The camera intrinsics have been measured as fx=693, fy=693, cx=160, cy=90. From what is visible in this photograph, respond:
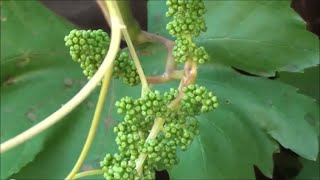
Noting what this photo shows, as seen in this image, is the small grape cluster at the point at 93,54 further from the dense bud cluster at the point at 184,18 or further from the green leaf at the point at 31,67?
the green leaf at the point at 31,67

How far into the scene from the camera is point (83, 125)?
96 centimetres

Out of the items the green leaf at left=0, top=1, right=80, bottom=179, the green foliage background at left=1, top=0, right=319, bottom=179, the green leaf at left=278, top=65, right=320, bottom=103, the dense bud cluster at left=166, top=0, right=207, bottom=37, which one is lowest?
the green leaf at left=278, top=65, right=320, bottom=103

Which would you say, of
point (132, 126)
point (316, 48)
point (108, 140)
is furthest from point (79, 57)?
point (316, 48)

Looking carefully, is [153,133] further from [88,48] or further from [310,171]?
[310,171]

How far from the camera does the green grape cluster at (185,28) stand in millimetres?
659

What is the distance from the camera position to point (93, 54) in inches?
25.3

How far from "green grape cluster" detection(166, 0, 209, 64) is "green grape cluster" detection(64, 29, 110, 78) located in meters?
0.07

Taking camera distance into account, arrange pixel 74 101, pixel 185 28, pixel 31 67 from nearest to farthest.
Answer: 1. pixel 74 101
2. pixel 185 28
3. pixel 31 67

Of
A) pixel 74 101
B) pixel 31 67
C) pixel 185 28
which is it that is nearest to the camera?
pixel 74 101

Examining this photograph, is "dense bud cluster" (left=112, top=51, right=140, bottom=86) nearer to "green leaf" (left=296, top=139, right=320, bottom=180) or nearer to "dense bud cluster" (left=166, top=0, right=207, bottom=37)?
"dense bud cluster" (left=166, top=0, right=207, bottom=37)

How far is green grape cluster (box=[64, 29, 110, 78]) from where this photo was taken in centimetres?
63

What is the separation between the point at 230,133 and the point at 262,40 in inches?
5.4

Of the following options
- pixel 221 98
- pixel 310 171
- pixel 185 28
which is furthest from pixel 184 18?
pixel 310 171

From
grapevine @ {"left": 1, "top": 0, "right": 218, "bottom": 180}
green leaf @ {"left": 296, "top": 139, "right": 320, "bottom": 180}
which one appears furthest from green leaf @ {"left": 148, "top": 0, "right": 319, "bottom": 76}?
grapevine @ {"left": 1, "top": 0, "right": 218, "bottom": 180}
